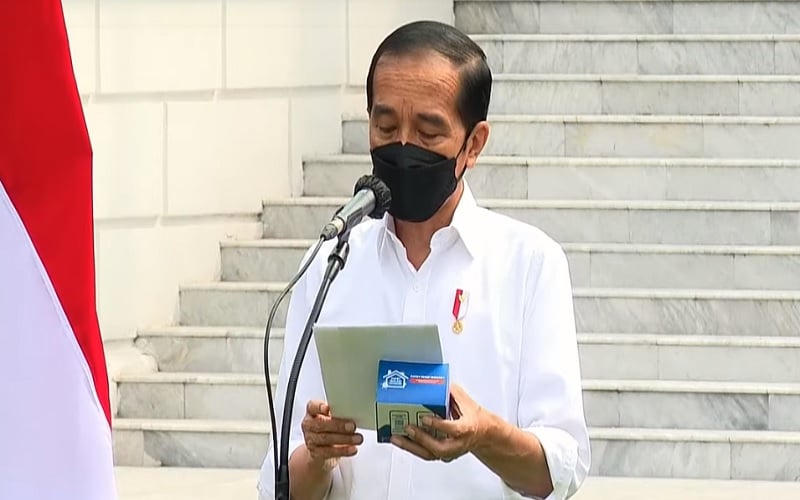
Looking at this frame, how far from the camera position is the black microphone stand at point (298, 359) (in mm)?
2244

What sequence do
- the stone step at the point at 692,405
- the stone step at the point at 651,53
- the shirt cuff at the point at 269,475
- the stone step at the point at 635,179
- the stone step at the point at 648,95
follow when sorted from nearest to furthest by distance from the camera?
1. the shirt cuff at the point at 269,475
2. the stone step at the point at 692,405
3. the stone step at the point at 635,179
4. the stone step at the point at 648,95
5. the stone step at the point at 651,53

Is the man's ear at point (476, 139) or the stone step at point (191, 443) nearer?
the man's ear at point (476, 139)

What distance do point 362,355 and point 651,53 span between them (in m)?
6.88

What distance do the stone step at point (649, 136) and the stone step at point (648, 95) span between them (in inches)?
10.8

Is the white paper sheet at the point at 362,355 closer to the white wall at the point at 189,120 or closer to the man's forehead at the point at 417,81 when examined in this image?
the man's forehead at the point at 417,81

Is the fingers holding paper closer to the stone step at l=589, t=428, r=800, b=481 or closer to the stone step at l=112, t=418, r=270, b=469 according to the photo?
the stone step at l=589, t=428, r=800, b=481

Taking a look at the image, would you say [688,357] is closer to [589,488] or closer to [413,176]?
[589,488]

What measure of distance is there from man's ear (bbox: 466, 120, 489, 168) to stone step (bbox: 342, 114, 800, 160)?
5.50 metres

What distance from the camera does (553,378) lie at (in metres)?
2.62

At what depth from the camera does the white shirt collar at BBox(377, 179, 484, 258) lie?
272cm

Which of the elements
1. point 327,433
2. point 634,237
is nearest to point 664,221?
point 634,237

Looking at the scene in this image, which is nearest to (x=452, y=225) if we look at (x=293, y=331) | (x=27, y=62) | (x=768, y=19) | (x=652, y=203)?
(x=293, y=331)

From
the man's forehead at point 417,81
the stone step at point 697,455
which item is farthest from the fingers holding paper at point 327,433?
the stone step at point 697,455

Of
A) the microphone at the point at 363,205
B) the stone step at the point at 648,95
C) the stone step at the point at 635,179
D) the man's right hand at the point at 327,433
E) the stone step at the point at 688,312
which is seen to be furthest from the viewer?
the stone step at the point at 648,95
